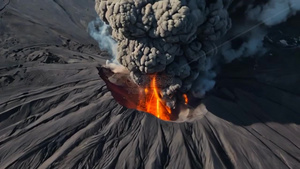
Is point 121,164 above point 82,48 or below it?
below

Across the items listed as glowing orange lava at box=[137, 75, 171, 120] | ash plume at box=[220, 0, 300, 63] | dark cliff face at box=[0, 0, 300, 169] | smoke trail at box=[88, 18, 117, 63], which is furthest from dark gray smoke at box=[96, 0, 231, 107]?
smoke trail at box=[88, 18, 117, 63]

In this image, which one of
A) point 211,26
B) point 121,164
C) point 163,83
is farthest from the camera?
point 163,83

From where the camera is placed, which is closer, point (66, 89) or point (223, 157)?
point (223, 157)

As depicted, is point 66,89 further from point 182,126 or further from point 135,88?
point 182,126

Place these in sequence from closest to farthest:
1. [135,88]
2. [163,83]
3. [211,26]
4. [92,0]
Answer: [211,26] → [163,83] → [135,88] → [92,0]

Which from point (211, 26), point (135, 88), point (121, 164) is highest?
point (211, 26)

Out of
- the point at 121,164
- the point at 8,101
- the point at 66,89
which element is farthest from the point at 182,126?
the point at 8,101
